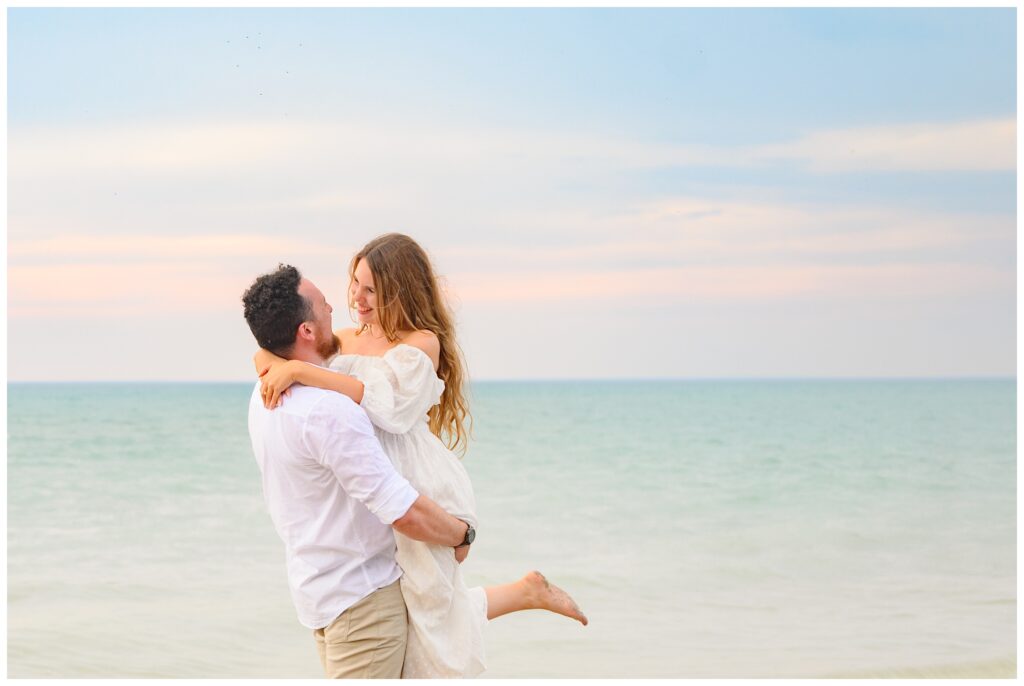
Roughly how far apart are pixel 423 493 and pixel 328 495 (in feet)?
0.85

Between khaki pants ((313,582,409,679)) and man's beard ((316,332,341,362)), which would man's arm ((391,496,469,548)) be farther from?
man's beard ((316,332,341,362))

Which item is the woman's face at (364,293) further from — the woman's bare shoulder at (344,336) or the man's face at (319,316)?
the man's face at (319,316)

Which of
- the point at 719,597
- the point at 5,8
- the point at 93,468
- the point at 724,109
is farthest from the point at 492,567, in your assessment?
the point at 724,109

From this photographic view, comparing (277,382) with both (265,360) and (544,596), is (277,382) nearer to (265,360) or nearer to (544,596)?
(265,360)

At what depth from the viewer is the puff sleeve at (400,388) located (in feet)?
9.45

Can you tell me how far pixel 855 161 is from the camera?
27.9 m

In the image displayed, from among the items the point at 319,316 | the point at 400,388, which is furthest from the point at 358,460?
the point at 319,316

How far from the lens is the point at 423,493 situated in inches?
116

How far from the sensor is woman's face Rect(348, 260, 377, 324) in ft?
10.2

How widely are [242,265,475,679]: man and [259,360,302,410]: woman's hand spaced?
0.02m

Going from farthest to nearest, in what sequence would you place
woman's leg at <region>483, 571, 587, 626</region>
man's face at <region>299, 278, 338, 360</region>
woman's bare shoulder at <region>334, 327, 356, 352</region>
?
woman's leg at <region>483, 571, 587, 626</region>
woman's bare shoulder at <region>334, 327, 356, 352</region>
man's face at <region>299, 278, 338, 360</region>

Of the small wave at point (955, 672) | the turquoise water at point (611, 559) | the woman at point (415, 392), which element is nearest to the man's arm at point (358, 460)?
the woman at point (415, 392)

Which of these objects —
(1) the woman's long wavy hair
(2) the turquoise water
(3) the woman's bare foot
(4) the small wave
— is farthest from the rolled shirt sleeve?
(4) the small wave

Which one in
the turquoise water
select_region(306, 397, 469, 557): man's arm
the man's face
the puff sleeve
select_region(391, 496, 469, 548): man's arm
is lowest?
the turquoise water
